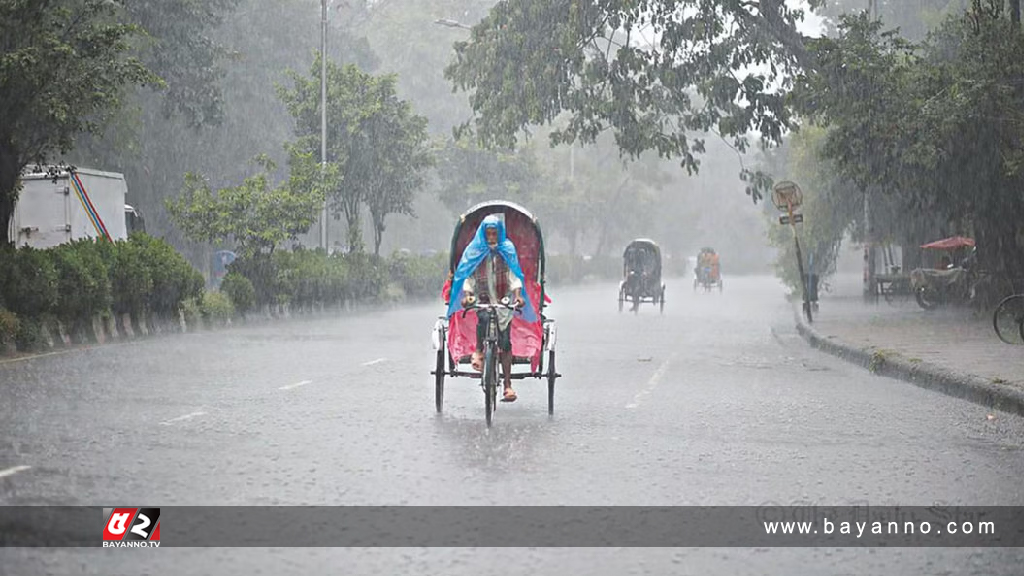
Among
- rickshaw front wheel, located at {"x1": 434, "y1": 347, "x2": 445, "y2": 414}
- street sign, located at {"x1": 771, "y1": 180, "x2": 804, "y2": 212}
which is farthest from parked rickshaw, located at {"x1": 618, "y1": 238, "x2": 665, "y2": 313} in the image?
rickshaw front wheel, located at {"x1": 434, "y1": 347, "x2": 445, "y2": 414}

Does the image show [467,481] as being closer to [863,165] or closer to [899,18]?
[863,165]

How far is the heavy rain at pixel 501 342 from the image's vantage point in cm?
707

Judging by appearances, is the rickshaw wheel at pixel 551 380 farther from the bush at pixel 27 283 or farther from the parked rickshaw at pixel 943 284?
the parked rickshaw at pixel 943 284

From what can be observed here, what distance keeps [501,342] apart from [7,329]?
9.46m

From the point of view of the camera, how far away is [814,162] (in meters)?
46.5

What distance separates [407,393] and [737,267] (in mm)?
123890

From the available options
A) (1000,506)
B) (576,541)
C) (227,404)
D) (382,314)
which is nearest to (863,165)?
(382,314)

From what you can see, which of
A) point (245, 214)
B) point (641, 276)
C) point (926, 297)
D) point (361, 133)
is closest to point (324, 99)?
point (361, 133)

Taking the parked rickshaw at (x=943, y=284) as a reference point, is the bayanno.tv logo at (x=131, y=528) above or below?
below

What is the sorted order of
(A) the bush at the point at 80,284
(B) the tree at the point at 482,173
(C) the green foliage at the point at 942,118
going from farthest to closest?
(B) the tree at the point at 482,173, (C) the green foliage at the point at 942,118, (A) the bush at the point at 80,284

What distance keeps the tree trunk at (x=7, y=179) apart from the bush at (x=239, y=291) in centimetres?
721

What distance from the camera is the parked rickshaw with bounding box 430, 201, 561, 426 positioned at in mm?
11539

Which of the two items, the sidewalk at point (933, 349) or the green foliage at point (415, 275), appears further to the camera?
the green foliage at point (415, 275)

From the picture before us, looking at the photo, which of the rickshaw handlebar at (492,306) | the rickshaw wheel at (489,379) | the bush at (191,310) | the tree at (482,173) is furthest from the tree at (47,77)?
the tree at (482,173)
